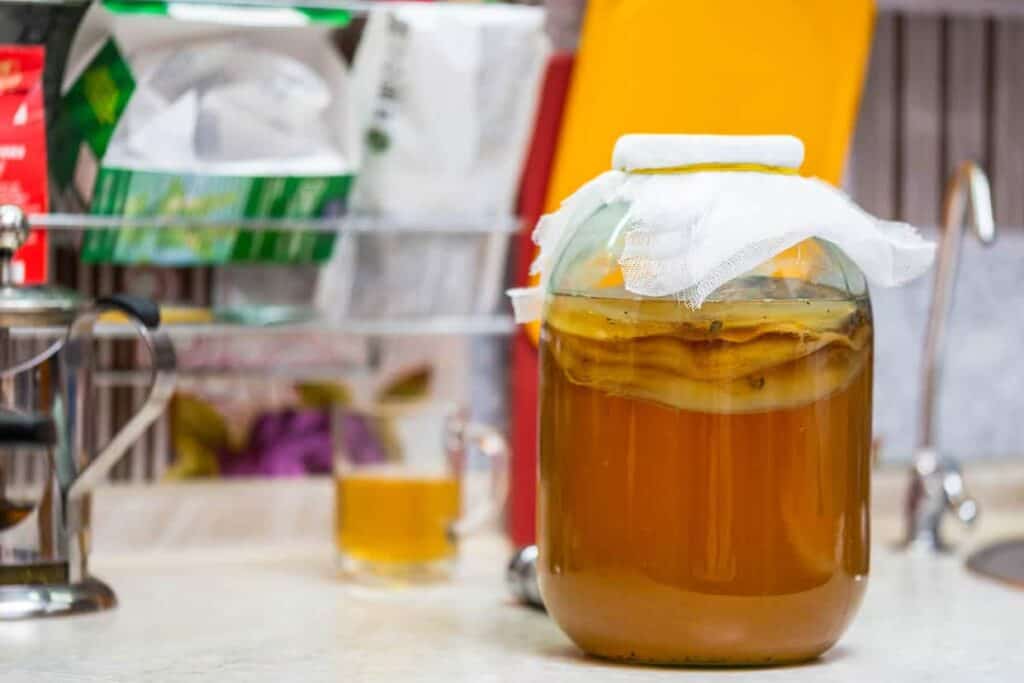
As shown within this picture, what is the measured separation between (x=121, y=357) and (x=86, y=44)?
254 mm

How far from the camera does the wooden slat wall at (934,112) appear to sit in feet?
4.79

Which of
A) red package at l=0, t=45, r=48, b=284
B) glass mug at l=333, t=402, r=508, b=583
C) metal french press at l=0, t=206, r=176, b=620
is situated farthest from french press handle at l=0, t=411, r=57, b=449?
glass mug at l=333, t=402, r=508, b=583

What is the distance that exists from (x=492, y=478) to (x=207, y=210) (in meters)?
0.27

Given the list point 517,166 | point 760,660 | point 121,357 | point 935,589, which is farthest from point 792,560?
point 121,357

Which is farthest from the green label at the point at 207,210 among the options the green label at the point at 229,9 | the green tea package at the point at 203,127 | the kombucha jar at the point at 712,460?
the kombucha jar at the point at 712,460

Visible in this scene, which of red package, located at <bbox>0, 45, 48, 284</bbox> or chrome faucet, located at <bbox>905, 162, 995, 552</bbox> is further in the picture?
chrome faucet, located at <bbox>905, 162, 995, 552</bbox>

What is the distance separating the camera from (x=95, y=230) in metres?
1.08

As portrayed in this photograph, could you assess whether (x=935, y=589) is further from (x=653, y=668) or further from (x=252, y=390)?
(x=252, y=390)

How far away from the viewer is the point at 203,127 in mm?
1084

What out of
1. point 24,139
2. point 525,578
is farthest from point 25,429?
point 525,578

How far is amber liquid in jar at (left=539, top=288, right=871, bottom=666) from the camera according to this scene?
30.6 inches

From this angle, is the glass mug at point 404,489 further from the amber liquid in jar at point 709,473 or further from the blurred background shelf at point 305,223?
the amber liquid in jar at point 709,473

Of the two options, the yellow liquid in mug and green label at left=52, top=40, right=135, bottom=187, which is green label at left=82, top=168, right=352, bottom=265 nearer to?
green label at left=52, top=40, right=135, bottom=187

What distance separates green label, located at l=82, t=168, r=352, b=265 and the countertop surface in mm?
198
